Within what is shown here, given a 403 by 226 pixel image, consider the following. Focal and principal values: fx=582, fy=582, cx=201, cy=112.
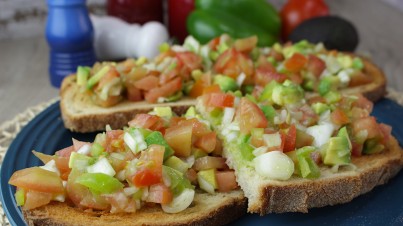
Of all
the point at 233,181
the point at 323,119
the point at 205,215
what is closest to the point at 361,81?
the point at 323,119

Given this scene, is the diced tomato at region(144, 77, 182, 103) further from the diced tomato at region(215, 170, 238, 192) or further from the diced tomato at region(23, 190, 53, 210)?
the diced tomato at region(23, 190, 53, 210)

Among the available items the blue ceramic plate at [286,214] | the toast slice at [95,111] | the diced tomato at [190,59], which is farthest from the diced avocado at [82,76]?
the diced tomato at [190,59]

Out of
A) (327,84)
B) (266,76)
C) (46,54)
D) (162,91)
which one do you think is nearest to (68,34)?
(162,91)

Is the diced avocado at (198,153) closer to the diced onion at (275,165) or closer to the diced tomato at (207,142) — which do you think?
the diced tomato at (207,142)

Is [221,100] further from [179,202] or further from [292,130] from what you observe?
[179,202]

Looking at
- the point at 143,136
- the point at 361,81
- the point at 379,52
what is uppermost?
the point at 143,136

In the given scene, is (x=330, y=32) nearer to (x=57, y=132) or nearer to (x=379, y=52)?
(x=379, y=52)

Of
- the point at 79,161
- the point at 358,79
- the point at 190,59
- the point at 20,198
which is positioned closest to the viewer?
the point at 20,198
